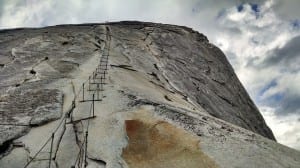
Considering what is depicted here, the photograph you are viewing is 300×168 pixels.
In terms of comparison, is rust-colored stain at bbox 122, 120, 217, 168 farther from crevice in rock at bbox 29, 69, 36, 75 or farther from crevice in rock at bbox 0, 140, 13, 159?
crevice in rock at bbox 29, 69, 36, 75

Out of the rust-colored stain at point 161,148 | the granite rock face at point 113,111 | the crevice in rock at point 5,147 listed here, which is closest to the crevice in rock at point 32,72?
the granite rock face at point 113,111

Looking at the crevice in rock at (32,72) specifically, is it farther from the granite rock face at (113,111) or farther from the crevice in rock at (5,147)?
the crevice in rock at (5,147)

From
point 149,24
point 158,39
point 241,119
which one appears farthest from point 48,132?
point 149,24

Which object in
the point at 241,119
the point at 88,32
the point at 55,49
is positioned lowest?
the point at 241,119

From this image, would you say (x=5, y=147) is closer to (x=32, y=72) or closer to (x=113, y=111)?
(x=113, y=111)

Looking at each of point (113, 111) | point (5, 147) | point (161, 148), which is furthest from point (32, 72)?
point (161, 148)

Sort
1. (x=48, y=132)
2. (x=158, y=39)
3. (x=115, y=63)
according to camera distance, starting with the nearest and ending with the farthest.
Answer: (x=48, y=132)
(x=115, y=63)
(x=158, y=39)

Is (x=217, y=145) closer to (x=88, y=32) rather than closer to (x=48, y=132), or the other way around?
(x=48, y=132)
